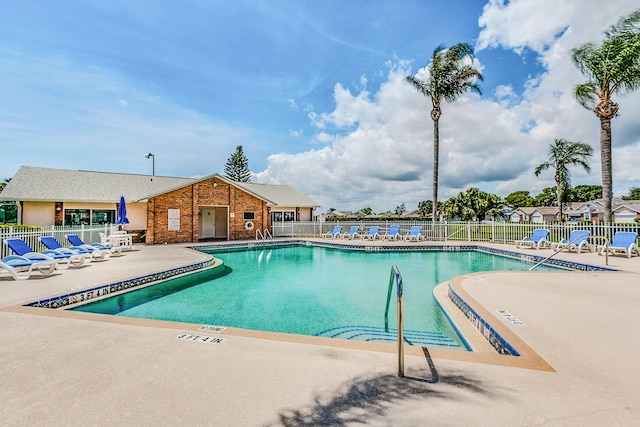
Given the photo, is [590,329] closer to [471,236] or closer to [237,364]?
[237,364]

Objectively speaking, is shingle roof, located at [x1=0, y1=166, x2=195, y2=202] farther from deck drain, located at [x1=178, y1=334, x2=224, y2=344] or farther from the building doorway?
deck drain, located at [x1=178, y1=334, x2=224, y2=344]

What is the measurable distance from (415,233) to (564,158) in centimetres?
2204

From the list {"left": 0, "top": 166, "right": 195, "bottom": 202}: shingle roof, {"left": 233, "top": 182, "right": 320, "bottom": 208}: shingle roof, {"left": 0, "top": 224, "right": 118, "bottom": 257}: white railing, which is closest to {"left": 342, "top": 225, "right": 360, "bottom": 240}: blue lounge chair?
{"left": 233, "top": 182, "right": 320, "bottom": 208}: shingle roof

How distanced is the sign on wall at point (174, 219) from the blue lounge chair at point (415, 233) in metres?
15.0

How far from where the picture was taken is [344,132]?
2744 centimetres

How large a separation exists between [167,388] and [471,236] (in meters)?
21.4

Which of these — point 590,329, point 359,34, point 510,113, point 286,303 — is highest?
point 359,34

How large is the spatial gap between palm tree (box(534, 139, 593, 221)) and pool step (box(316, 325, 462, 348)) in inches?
1334

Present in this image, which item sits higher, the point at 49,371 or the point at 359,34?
the point at 359,34

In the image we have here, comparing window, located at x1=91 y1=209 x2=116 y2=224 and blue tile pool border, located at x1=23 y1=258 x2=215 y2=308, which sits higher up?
window, located at x1=91 y1=209 x2=116 y2=224

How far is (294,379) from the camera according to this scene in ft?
9.76

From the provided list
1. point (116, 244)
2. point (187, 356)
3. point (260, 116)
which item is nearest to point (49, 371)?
point (187, 356)

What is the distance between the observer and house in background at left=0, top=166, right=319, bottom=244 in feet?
58.0

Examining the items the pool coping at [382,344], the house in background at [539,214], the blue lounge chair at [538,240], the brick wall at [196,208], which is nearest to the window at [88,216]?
the brick wall at [196,208]
